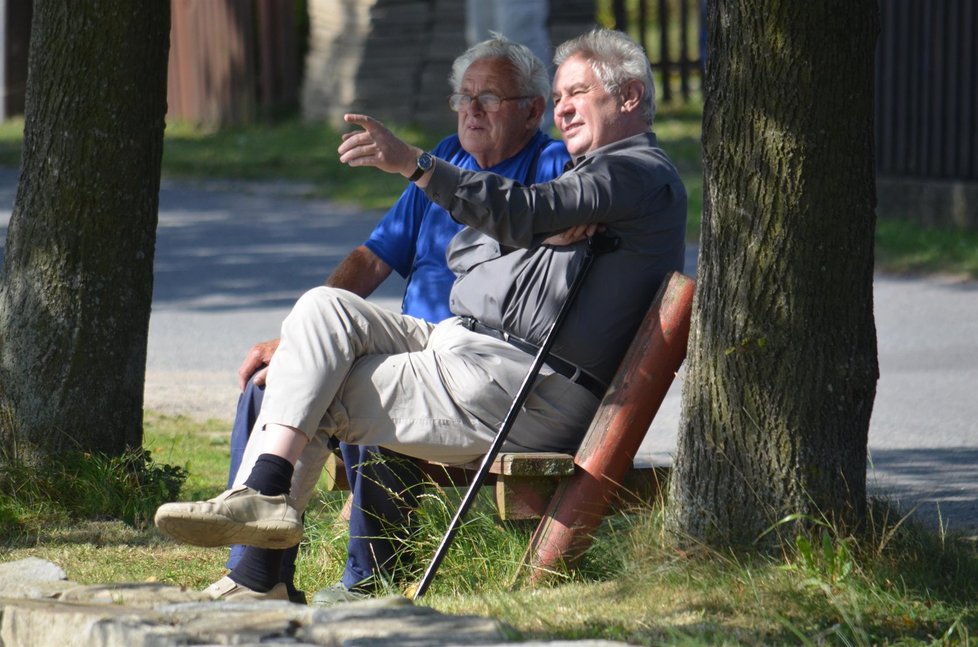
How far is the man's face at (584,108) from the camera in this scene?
431cm

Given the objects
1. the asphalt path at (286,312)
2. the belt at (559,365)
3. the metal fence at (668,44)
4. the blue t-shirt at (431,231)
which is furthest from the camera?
the metal fence at (668,44)

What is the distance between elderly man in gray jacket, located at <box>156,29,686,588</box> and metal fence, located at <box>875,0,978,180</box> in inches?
306

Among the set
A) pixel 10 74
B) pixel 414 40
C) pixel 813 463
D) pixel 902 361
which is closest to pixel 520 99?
pixel 813 463

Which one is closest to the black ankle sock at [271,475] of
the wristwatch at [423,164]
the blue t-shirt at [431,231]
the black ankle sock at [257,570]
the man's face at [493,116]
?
the black ankle sock at [257,570]

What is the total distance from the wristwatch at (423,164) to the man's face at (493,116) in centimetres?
82

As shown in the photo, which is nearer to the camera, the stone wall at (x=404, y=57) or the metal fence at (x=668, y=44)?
the stone wall at (x=404, y=57)

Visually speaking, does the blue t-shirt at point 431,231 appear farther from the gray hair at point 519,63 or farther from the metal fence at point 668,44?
the metal fence at point 668,44

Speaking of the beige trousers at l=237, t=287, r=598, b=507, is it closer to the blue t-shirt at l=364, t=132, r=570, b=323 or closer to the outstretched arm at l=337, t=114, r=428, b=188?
the outstretched arm at l=337, t=114, r=428, b=188

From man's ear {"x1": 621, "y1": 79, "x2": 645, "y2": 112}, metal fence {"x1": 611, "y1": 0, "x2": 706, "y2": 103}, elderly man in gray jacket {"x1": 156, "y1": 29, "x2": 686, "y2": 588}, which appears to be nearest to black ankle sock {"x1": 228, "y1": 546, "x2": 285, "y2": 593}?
elderly man in gray jacket {"x1": 156, "y1": 29, "x2": 686, "y2": 588}

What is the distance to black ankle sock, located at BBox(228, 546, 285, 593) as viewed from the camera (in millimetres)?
4016

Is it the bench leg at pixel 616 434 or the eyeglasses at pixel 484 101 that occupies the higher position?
the eyeglasses at pixel 484 101

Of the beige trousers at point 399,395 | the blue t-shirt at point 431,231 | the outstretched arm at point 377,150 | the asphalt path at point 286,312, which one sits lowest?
the asphalt path at point 286,312

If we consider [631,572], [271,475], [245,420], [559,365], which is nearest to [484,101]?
[559,365]

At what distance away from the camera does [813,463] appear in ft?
12.4
